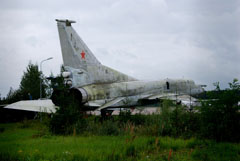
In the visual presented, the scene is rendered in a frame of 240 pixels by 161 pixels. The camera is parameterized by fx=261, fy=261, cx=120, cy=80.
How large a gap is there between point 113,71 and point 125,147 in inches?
440

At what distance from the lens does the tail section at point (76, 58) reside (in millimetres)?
15711

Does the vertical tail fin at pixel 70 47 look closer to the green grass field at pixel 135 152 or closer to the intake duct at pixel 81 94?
the intake duct at pixel 81 94

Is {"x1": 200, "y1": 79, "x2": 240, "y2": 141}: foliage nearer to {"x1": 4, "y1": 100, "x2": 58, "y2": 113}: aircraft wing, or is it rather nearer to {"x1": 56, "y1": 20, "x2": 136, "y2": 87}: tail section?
{"x1": 4, "y1": 100, "x2": 58, "y2": 113}: aircraft wing

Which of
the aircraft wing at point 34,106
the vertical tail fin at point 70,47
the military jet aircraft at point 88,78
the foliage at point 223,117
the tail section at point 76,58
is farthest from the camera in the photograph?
the vertical tail fin at point 70,47

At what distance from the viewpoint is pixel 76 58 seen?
15.9m

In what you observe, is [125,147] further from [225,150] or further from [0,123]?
[0,123]

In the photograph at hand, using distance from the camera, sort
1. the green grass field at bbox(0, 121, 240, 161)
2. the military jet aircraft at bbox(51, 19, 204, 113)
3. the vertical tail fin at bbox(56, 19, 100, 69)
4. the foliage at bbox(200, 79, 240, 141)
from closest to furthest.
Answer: the green grass field at bbox(0, 121, 240, 161) < the foliage at bbox(200, 79, 240, 141) < the military jet aircraft at bbox(51, 19, 204, 113) < the vertical tail fin at bbox(56, 19, 100, 69)

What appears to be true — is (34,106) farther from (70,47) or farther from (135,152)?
(135,152)

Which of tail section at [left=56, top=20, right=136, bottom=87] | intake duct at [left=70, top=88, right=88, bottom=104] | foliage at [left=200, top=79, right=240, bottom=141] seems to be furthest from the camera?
tail section at [left=56, top=20, right=136, bottom=87]

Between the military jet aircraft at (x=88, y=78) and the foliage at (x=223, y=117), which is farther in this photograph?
the military jet aircraft at (x=88, y=78)

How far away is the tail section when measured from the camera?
15.7 metres

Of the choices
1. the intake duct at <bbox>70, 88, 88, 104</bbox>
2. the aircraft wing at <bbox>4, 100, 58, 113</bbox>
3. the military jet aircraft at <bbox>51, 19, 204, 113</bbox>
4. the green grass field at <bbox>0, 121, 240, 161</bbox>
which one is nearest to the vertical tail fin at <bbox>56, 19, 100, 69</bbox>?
the military jet aircraft at <bbox>51, 19, 204, 113</bbox>

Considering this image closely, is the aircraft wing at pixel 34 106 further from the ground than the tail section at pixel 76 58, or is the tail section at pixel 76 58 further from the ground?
the tail section at pixel 76 58

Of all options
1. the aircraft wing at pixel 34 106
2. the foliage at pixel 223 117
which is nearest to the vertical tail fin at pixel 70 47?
the aircraft wing at pixel 34 106
